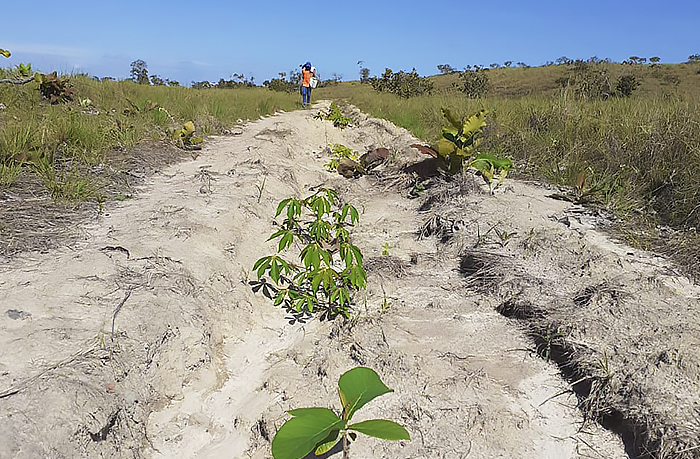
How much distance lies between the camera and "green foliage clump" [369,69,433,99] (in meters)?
17.5

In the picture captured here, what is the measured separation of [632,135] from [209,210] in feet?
12.3

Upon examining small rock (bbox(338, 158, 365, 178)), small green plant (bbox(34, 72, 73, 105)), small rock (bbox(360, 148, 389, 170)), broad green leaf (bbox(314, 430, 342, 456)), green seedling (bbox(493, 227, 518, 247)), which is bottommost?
broad green leaf (bbox(314, 430, 342, 456))

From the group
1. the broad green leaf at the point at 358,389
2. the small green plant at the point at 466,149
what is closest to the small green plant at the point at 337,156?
the small green plant at the point at 466,149

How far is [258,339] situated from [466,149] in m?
2.79

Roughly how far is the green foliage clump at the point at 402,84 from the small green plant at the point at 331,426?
16612 mm

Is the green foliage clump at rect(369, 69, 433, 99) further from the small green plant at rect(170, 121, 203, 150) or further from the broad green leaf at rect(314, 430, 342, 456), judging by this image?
the broad green leaf at rect(314, 430, 342, 456)

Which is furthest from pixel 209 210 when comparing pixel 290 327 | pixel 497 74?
pixel 497 74

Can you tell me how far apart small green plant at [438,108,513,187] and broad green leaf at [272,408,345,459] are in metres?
3.22

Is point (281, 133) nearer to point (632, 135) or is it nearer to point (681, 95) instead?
point (632, 135)

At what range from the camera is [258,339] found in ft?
8.29

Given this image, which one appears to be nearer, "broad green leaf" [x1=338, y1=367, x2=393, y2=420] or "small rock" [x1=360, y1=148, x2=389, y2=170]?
"broad green leaf" [x1=338, y1=367, x2=393, y2=420]

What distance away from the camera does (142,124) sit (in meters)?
5.89

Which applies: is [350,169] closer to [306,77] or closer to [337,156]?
[337,156]

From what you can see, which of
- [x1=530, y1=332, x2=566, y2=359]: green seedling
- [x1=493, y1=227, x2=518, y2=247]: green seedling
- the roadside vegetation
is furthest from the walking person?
[x1=530, y1=332, x2=566, y2=359]: green seedling
